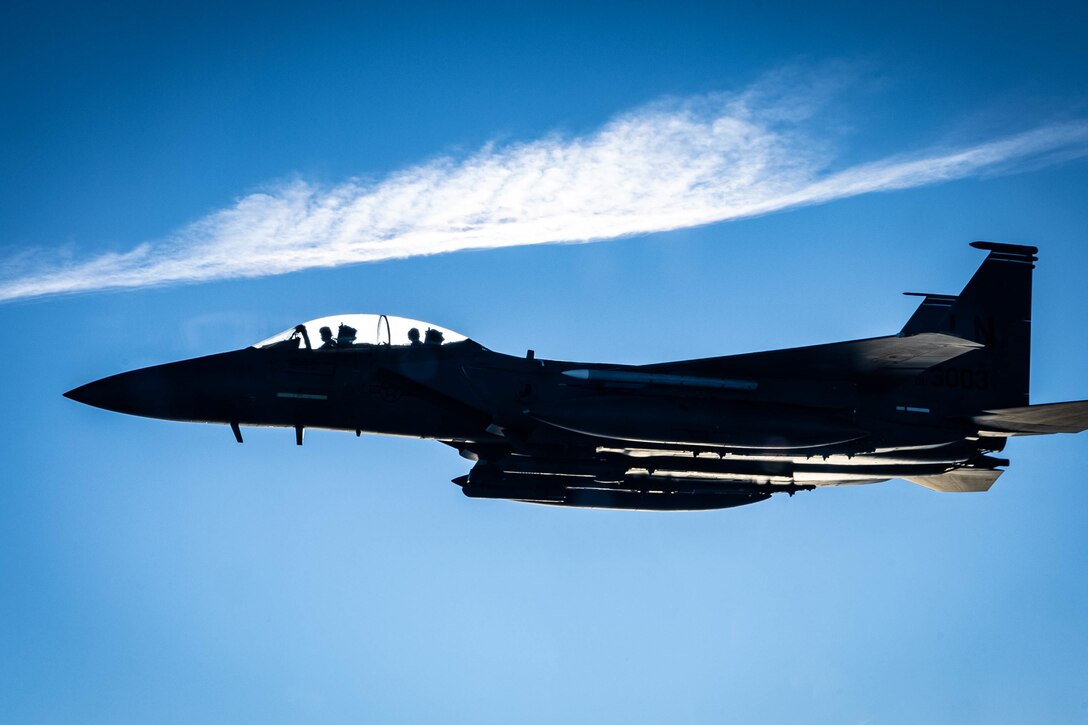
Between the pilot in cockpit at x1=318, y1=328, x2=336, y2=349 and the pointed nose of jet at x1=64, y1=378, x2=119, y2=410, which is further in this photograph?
the pilot in cockpit at x1=318, y1=328, x2=336, y2=349

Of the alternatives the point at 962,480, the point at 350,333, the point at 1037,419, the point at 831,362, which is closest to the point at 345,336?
the point at 350,333

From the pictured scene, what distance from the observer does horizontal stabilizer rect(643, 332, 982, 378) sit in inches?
717

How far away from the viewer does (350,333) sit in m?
18.0

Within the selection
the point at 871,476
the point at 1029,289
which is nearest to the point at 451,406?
the point at 871,476

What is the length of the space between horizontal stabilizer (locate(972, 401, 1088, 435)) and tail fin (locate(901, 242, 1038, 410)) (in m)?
0.45

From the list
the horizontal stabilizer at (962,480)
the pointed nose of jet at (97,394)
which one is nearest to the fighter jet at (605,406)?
the pointed nose of jet at (97,394)

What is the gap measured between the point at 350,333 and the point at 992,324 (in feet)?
38.5

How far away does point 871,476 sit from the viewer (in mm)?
21062

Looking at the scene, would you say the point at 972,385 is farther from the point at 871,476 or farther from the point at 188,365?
the point at 188,365

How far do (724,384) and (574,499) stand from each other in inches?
135

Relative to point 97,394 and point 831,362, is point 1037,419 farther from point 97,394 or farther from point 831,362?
point 97,394

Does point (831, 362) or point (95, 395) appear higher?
Result: point (831, 362)

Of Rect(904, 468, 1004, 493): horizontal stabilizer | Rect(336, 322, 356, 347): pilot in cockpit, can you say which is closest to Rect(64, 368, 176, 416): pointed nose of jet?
Rect(336, 322, 356, 347): pilot in cockpit

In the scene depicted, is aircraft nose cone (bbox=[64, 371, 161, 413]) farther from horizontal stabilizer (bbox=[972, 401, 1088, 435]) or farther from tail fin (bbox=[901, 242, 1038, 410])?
horizontal stabilizer (bbox=[972, 401, 1088, 435])
